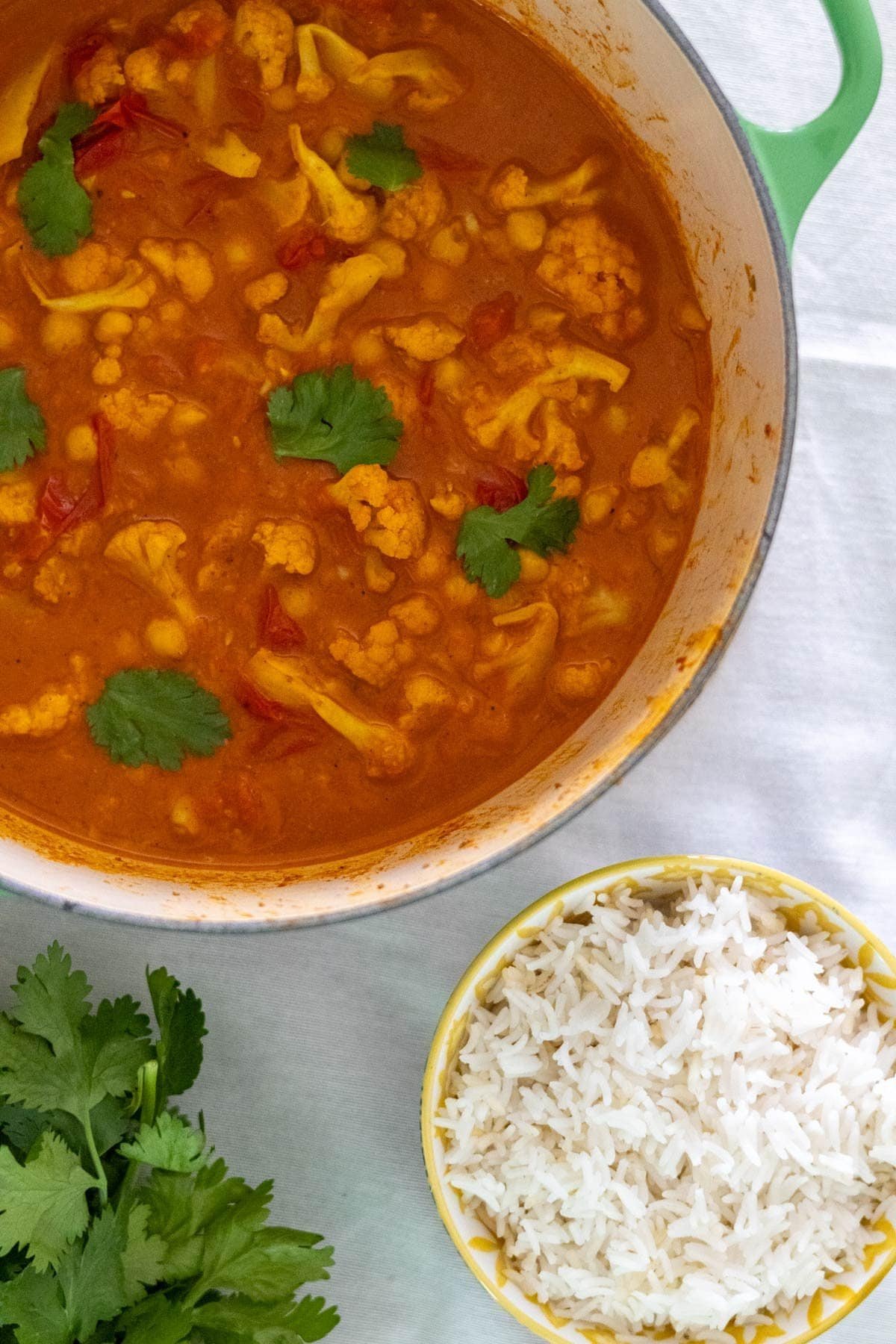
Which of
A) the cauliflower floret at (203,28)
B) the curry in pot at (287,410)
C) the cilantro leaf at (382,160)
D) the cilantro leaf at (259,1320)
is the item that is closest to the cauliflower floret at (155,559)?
the curry in pot at (287,410)

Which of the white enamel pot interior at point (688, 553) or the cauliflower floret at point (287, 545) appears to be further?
the cauliflower floret at point (287, 545)

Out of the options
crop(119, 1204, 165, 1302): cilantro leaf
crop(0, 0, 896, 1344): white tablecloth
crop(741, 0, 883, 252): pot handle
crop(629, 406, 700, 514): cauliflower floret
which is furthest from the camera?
crop(0, 0, 896, 1344): white tablecloth

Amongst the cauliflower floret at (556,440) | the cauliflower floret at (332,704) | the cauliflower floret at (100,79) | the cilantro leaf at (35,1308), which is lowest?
the cilantro leaf at (35,1308)

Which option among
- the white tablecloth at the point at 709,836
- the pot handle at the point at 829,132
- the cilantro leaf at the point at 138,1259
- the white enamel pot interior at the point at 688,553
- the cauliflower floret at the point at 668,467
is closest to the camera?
the pot handle at the point at 829,132

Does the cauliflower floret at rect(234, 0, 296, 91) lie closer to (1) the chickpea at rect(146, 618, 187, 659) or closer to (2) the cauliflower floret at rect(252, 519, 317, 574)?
(2) the cauliflower floret at rect(252, 519, 317, 574)

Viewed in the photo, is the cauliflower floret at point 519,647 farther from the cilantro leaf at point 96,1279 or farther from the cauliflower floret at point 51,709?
the cilantro leaf at point 96,1279

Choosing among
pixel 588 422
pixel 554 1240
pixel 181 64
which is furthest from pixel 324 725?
pixel 181 64

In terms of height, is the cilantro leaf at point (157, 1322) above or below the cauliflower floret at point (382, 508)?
below

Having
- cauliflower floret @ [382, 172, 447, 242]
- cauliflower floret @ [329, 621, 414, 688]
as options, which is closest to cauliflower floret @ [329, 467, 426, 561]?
cauliflower floret @ [329, 621, 414, 688]
